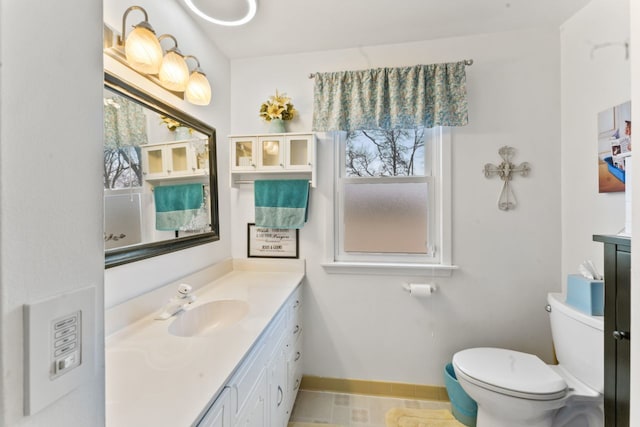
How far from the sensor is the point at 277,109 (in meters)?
1.86

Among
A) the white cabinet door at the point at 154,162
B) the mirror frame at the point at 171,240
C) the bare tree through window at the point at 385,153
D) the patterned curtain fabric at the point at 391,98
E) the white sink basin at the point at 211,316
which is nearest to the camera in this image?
the mirror frame at the point at 171,240

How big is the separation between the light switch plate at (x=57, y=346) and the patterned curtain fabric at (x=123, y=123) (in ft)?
3.07

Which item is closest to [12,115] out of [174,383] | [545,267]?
[174,383]

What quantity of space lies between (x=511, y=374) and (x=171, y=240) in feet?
6.14

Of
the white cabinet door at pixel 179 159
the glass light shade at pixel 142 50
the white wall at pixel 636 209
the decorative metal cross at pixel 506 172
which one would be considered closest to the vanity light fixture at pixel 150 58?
the glass light shade at pixel 142 50

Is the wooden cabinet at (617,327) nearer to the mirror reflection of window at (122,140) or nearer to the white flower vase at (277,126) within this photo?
the white flower vase at (277,126)

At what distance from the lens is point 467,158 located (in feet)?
5.94

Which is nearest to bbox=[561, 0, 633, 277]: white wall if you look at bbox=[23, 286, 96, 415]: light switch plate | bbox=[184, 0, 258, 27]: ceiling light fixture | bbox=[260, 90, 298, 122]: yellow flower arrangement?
bbox=[260, 90, 298, 122]: yellow flower arrangement

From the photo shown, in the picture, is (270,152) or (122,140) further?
(270,152)

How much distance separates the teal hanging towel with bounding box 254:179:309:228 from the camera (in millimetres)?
1901

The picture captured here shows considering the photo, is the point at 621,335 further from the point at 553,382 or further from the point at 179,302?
the point at 179,302

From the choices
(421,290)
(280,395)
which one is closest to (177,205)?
(280,395)

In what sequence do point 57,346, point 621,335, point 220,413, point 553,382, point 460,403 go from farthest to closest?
1. point 460,403
2. point 553,382
3. point 621,335
4. point 220,413
5. point 57,346

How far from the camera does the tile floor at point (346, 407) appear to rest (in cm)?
169
